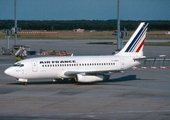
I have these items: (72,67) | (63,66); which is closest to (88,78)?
(72,67)

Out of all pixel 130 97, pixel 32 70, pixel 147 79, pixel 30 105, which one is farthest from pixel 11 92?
pixel 147 79

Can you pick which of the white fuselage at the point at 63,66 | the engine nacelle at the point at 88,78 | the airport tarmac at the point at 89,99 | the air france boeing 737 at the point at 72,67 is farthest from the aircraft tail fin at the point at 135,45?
the engine nacelle at the point at 88,78

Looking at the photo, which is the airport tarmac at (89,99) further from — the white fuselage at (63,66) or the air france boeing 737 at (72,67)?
the white fuselage at (63,66)

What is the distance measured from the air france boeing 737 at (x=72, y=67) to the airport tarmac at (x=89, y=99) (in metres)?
0.96

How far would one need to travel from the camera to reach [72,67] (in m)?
54.5

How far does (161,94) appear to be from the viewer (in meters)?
47.1

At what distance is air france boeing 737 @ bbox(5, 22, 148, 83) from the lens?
5300cm

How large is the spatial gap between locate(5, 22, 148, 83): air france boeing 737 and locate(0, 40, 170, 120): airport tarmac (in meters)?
0.96

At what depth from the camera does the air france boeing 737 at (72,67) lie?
53000mm

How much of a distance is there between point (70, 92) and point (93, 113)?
1134 cm

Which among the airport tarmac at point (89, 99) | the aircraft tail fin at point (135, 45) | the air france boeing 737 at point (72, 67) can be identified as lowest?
the airport tarmac at point (89, 99)

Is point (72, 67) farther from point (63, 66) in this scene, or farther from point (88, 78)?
point (88, 78)

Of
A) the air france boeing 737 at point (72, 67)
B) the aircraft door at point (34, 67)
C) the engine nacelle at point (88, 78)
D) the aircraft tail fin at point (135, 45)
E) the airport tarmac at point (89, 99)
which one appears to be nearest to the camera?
the airport tarmac at point (89, 99)

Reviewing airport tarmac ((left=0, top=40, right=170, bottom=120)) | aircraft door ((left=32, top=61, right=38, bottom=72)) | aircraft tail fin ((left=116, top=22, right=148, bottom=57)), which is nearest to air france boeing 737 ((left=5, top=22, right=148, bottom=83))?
aircraft door ((left=32, top=61, right=38, bottom=72))
